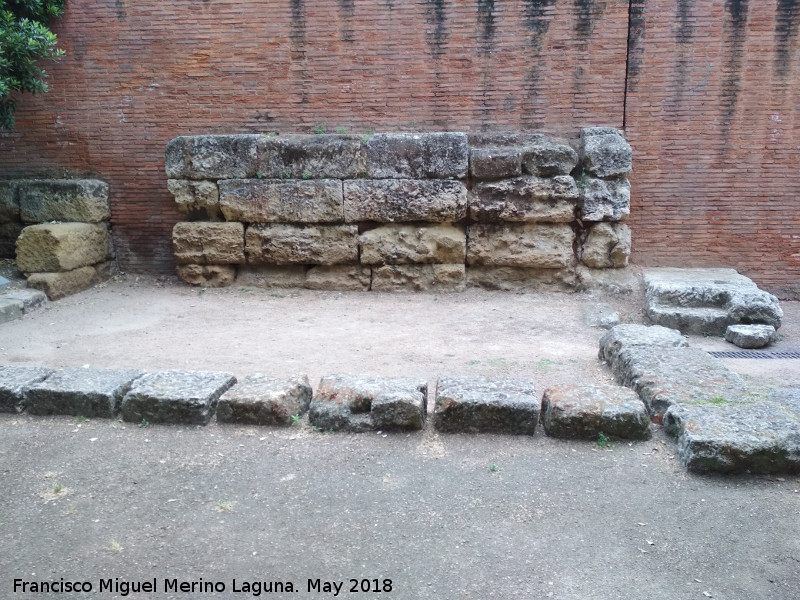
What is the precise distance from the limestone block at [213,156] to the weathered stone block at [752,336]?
5.89 meters

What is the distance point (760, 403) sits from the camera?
3.72m

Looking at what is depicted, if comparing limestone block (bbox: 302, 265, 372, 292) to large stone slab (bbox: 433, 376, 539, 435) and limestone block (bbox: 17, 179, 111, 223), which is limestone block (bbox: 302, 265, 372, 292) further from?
large stone slab (bbox: 433, 376, 539, 435)

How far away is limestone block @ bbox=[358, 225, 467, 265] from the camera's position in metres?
8.08

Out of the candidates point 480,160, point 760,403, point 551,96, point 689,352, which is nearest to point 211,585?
point 760,403

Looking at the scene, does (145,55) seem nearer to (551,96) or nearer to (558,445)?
(551,96)

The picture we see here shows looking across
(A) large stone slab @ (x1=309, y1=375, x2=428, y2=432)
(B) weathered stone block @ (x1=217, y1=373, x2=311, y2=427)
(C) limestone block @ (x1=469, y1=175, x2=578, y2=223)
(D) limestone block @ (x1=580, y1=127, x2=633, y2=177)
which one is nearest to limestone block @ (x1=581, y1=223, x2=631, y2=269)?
(C) limestone block @ (x1=469, y1=175, x2=578, y2=223)

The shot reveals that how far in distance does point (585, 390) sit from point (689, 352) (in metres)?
1.24

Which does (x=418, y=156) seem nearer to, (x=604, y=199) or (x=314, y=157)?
(x=314, y=157)

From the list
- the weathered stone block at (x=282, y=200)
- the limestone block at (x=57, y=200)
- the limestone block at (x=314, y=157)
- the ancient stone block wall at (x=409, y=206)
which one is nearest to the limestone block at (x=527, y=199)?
the ancient stone block wall at (x=409, y=206)

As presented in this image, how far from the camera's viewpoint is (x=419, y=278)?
27.1ft

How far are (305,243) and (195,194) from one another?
5.16ft

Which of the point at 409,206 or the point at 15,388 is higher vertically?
the point at 409,206

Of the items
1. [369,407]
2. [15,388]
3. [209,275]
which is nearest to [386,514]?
[369,407]

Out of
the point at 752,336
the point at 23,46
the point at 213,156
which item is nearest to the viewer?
the point at 752,336
